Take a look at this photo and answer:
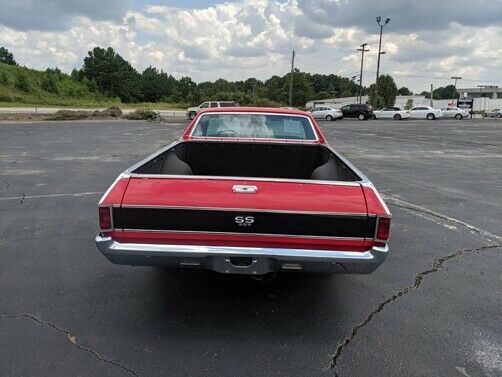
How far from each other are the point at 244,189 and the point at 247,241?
39 centimetres

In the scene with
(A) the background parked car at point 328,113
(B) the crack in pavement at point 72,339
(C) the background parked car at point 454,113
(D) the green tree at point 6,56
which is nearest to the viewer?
(B) the crack in pavement at point 72,339

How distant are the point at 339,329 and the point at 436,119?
51.0m

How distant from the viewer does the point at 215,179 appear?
3504 millimetres

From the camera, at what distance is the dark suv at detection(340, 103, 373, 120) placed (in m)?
47.4

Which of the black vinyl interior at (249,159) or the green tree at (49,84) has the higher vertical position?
the green tree at (49,84)

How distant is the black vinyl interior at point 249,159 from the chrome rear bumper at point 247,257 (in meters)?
1.87

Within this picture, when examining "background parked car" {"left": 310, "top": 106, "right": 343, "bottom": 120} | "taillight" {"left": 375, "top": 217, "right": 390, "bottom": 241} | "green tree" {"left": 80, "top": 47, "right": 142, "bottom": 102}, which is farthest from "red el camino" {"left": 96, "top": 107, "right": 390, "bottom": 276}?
"green tree" {"left": 80, "top": 47, "right": 142, "bottom": 102}

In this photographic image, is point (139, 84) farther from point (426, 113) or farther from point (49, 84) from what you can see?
point (426, 113)

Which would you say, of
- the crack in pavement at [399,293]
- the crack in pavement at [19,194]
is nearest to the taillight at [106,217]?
the crack in pavement at [399,293]

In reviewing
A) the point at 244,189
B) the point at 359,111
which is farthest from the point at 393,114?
the point at 244,189

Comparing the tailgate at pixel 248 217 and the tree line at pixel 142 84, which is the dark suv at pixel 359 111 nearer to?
the tree line at pixel 142 84

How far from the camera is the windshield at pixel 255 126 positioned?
5.76m

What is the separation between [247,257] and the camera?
3.34 m

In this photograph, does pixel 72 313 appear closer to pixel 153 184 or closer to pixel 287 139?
pixel 153 184
